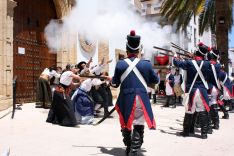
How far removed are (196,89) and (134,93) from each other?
2.03m

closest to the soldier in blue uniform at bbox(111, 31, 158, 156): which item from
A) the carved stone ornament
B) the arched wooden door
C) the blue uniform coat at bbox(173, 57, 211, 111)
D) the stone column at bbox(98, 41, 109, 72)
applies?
the blue uniform coat at bbox(173, 57, 211, 111)

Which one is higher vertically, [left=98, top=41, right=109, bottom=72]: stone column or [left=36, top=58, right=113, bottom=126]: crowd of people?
[left=98, top=41, right=109, bottom=72]: stone column

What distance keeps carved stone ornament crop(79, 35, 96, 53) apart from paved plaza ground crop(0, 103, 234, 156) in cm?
569

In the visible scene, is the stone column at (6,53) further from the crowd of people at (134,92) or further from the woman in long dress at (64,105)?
the woman in long dress at (64,105)

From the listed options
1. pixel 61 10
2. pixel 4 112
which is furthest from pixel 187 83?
pixel 61 10

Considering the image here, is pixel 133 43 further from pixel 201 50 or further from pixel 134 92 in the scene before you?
pixel 201 50

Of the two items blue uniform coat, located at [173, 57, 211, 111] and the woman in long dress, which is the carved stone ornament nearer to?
the woman in long dress

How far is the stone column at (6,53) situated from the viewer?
9898 millimetres

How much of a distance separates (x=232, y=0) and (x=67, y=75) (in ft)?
32.2

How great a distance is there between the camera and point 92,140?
20.9ft

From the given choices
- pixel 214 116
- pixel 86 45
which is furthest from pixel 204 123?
pixel 86 45

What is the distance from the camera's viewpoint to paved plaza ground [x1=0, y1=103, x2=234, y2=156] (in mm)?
5512

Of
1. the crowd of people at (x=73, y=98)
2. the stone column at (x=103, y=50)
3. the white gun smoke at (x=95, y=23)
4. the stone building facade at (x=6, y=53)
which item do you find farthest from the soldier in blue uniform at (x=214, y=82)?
the stone column at (x=103, y=50)

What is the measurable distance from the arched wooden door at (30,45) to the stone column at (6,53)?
3.86ft
